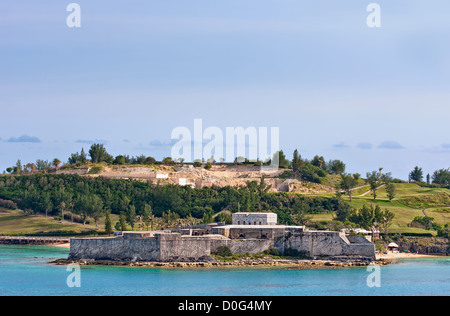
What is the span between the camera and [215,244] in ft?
249

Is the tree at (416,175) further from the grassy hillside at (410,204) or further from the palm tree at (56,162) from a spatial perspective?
the palm tree at (56,162)

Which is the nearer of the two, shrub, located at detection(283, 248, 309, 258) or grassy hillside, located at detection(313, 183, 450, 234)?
shrub, located at detection(283, 248, 309, 258)

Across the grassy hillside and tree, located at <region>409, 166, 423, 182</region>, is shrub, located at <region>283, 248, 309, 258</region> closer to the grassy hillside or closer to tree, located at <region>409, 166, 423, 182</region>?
the grassy hillside

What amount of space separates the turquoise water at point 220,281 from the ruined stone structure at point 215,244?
331 centimetres

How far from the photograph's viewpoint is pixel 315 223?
4090 inches

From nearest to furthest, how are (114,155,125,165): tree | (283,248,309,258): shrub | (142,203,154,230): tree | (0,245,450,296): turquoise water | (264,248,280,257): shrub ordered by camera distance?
1. (0,245,450,296): turquoise water
2. (283,248,309,258): shrub
3. (264,248,280,257): shrub
4. (142,203,154,230): tree
5. (114,155,125,165): tree

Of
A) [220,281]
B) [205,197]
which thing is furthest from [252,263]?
[205,197]

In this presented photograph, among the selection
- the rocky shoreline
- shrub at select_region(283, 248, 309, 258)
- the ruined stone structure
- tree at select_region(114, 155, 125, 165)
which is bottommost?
the rocky shoreline

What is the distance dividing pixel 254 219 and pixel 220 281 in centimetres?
2360

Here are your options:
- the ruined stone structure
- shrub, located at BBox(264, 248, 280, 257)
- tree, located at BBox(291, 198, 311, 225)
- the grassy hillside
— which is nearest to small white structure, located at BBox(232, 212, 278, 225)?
the ruined stone structure

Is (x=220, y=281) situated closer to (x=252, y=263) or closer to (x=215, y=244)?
(x=252, y=263)

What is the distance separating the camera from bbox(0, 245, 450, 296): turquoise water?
58812 millimetres

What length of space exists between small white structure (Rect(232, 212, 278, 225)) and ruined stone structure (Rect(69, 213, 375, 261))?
5.40 meters
